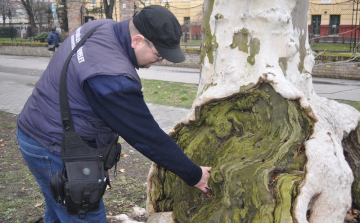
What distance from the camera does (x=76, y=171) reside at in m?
2.29

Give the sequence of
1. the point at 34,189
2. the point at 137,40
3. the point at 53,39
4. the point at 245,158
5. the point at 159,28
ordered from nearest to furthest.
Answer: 1. the point at 159,28
2. the point at 137,40
3. the point at 245,158
4. the point at 34,189
5. the point at 53,39

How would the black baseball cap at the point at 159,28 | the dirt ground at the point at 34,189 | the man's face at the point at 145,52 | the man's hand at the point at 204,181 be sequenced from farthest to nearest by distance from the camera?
the dirt ground at the point at 34,189 → the man's hand at the point at 204,181 → the man's face at the point at 145,52 → the black baseball cap at the point at 159,28

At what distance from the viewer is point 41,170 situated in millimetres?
2494

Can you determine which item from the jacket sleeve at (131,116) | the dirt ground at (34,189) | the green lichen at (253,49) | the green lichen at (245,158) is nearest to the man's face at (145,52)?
the jacket sleeve at (131,116)

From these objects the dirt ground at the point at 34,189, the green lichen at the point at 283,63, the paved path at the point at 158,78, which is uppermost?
the green lichen at the point at 283,63

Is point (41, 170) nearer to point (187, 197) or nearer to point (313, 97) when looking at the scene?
point (187, 197)

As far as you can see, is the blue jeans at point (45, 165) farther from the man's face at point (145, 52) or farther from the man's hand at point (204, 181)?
the man's face at point (145, 52)

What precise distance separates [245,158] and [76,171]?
3.83ft

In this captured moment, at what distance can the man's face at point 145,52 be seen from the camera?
7.56 ft

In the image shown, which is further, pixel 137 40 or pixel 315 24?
pixel 315 24

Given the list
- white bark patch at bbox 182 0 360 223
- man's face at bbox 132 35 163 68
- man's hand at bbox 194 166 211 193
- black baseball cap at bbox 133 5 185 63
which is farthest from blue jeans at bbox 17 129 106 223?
white bark patch at bbox 182 0 360 223

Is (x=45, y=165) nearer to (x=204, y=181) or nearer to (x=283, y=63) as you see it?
(x=204, y=181)

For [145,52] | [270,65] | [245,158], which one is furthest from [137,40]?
[270,65]

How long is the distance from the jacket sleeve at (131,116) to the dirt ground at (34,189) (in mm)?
1928
